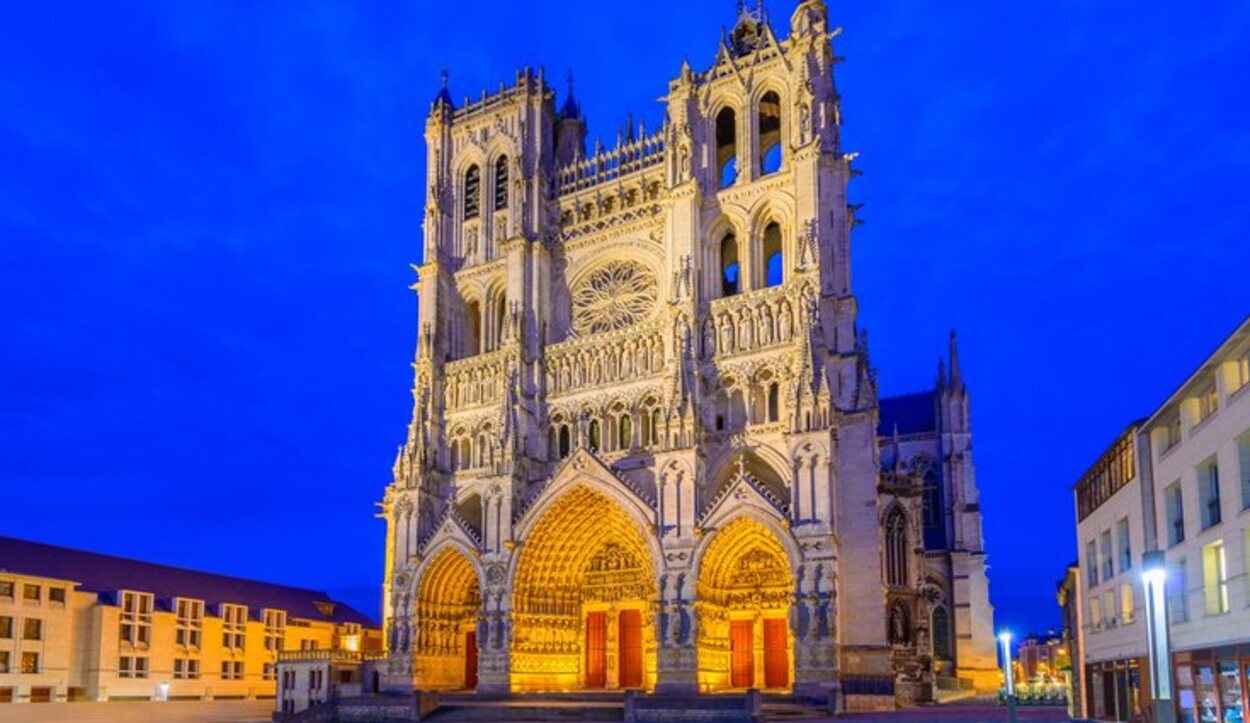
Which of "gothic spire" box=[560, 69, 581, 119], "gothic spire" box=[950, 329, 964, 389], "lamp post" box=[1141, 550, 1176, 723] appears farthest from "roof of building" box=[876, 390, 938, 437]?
"lamp post" box=[1141, 550, 1176, 723]

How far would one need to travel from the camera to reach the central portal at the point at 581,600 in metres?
46.8

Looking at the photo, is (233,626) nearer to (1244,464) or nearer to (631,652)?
(631,652)

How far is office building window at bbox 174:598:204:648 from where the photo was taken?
63.9 meters

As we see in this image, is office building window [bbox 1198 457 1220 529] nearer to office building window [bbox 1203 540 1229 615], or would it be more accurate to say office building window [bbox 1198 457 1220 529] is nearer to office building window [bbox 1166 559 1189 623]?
office building window [bbox 1203 540 1229 615]

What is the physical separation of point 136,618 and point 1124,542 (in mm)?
51484

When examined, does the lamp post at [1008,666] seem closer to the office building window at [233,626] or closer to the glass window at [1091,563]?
the glass window at [1091,563]

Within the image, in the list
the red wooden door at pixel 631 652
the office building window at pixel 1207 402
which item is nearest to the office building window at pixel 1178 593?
the office building window at pixel 1207 402

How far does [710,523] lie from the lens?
1679 inches

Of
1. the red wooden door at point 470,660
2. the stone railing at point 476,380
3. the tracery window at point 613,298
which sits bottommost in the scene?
the red wooden door at point 470,660

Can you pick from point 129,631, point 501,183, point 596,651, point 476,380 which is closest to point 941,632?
point 596,651

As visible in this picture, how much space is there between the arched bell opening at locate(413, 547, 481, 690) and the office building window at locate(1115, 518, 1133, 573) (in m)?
27.8

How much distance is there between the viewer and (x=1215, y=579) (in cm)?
2178

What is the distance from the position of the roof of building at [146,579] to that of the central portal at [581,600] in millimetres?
28073

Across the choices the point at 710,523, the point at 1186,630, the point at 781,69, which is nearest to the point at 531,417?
the point at 710,523
